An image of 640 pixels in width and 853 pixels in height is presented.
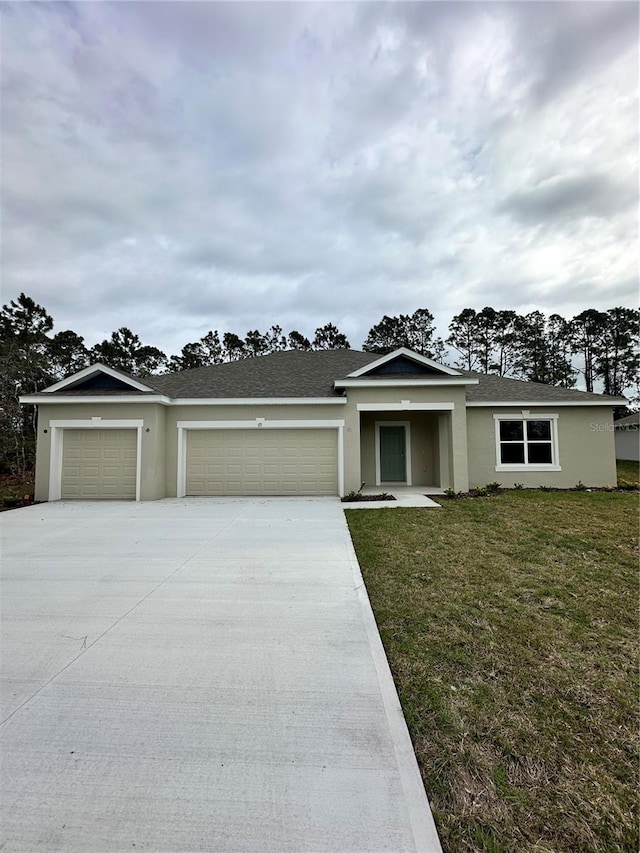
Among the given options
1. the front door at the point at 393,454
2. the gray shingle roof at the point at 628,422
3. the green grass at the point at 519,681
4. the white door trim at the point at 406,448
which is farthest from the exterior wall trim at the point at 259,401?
the gray shingle roof at the point at 628,422

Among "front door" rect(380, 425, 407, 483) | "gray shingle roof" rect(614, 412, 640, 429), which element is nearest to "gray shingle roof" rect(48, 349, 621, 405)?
"front door" rect(380, 425, 407, 483)

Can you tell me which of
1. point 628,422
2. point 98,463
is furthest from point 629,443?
point 98,463

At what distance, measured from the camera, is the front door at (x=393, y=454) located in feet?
46.5

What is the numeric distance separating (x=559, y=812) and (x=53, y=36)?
1380 cm

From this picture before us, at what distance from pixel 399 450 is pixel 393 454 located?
26 centimetres

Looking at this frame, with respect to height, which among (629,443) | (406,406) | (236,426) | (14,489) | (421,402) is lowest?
(14,489)

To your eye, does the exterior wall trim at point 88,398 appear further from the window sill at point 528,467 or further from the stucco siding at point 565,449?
the window sill at point 528,467

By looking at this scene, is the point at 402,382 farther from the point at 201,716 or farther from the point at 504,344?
the point at 504,344

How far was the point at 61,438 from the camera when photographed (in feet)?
39.0

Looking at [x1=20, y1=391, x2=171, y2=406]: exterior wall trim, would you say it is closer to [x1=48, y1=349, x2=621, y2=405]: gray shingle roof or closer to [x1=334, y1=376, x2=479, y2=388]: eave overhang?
[x1=48, y1=349, x2=621, y2=405]: gray shingle roof

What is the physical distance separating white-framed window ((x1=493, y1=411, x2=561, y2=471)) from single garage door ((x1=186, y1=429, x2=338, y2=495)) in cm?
571

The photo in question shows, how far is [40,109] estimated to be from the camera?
973 cm

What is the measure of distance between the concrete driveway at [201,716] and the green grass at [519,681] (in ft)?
0.77

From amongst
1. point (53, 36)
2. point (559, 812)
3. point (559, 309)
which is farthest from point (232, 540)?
point (559, 309)
